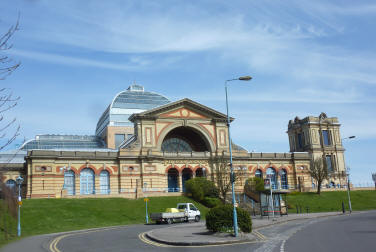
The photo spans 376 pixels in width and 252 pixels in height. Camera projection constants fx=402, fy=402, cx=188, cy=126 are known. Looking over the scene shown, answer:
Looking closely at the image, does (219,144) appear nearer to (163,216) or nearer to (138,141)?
(138,141)

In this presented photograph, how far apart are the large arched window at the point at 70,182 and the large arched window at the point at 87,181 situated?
1.15 meters

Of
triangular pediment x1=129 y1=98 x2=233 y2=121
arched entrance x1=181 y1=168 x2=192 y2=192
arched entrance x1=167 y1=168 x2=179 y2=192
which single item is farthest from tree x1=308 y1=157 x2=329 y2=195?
arched entrance x1=167 y1=168 x2=179 y2=192

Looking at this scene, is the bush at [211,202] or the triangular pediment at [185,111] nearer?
the bush at [211,202]

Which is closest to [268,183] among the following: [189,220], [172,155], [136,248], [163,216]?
[189,220]

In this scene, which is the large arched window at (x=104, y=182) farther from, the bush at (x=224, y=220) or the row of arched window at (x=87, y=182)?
the bush at (x=224, y=220)

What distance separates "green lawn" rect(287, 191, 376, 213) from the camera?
57.8m

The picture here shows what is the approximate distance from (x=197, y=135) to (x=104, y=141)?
2969 cm

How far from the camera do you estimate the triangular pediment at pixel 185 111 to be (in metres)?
64.3

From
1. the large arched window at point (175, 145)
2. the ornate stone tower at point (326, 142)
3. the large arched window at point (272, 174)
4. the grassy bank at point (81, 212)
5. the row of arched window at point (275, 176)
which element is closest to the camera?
the grassy bank at point (81, 212)

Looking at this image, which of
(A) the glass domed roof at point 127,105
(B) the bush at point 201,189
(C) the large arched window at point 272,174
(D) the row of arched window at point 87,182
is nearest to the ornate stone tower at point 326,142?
(C) the large arched window at point 272,174

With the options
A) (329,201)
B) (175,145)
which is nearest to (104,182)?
(175,145)

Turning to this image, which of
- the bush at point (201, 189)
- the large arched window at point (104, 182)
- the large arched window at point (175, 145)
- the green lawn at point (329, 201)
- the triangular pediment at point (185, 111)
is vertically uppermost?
the triangular pediment at point (185, 111)

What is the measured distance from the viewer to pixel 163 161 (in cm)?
6347

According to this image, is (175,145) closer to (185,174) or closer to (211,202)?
(185,174)
